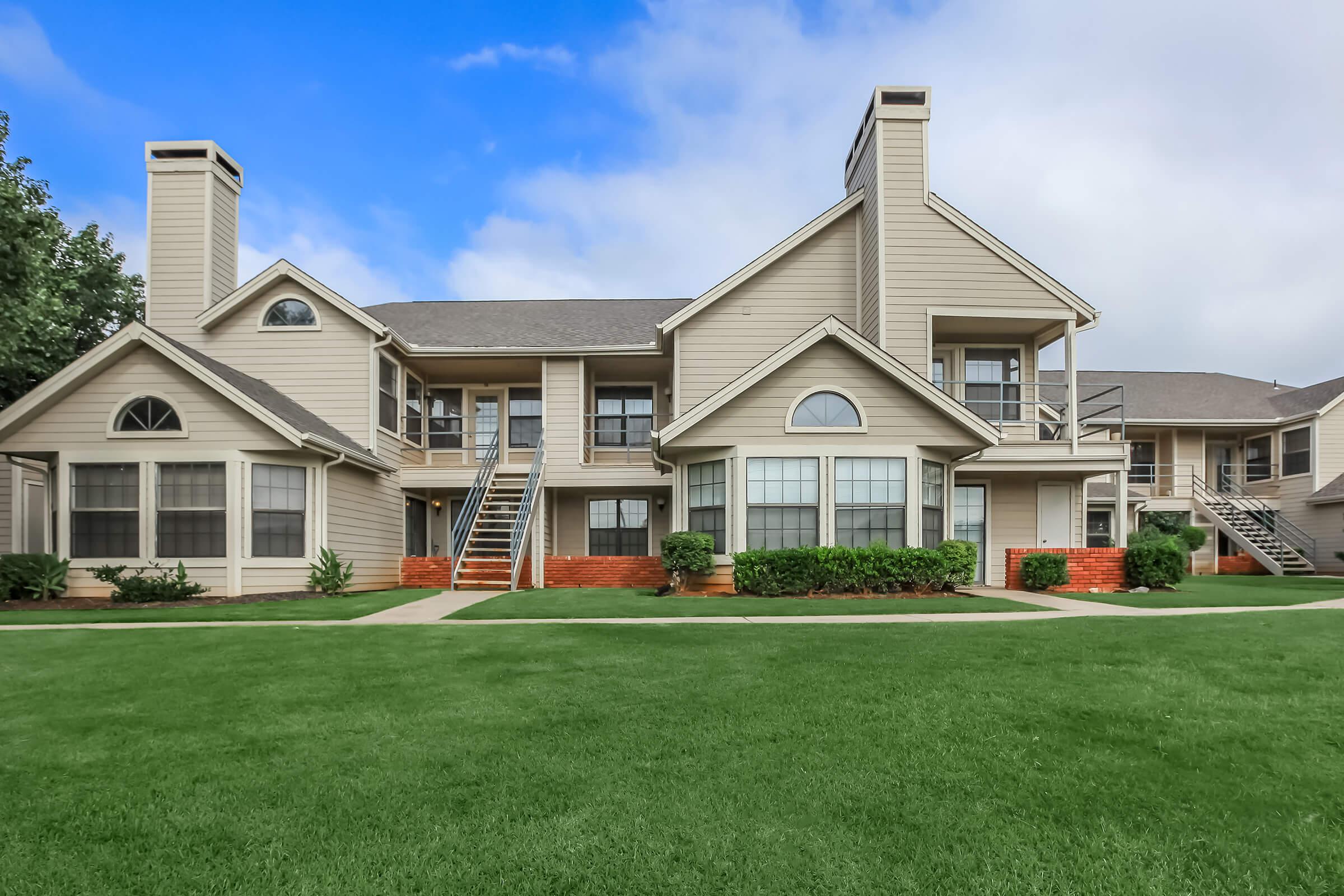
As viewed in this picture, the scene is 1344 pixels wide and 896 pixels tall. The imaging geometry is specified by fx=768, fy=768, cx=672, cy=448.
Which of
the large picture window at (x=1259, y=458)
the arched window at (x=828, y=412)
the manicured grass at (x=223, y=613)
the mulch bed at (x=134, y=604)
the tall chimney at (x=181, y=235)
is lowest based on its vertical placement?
the mulch bed at (x=134, y=604)

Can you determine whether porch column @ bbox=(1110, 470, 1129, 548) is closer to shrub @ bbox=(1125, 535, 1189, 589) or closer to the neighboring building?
the neighboring building

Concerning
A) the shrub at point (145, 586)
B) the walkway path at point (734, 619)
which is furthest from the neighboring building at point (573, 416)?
the walkway path at point (734, 619)

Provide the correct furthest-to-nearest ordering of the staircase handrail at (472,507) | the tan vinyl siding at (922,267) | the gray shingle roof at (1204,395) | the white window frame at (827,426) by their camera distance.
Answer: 1. the gray shingle roof at (1204,395)
2. the tan vinyl siding at (922,267)
3. the staircase handrail at (472,507)
4. the white window frame at (827,426)

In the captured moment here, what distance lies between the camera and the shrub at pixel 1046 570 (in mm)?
16078

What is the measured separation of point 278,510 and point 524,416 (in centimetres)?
789

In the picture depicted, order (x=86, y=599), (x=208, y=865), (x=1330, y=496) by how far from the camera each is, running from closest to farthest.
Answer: (x=208, y=865) → (x=86, y=599) → (x=1330, y=496)

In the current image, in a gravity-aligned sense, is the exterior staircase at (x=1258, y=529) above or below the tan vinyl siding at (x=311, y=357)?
below

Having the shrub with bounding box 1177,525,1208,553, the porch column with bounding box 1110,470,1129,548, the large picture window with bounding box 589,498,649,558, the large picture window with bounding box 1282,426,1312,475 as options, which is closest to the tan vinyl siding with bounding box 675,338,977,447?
the porch column with bounding box 1110,470,1129,548

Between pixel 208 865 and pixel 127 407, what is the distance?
579 inches

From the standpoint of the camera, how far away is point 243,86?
19.2 metres

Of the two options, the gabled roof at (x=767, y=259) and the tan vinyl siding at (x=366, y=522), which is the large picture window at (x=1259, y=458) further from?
the tan vinyl siding at (x=366, y=522)

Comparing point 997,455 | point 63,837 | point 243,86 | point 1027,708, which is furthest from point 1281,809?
point 243,86

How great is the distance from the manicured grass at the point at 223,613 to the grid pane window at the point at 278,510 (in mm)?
1708

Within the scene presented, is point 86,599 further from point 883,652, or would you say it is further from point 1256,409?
point 1256,409
